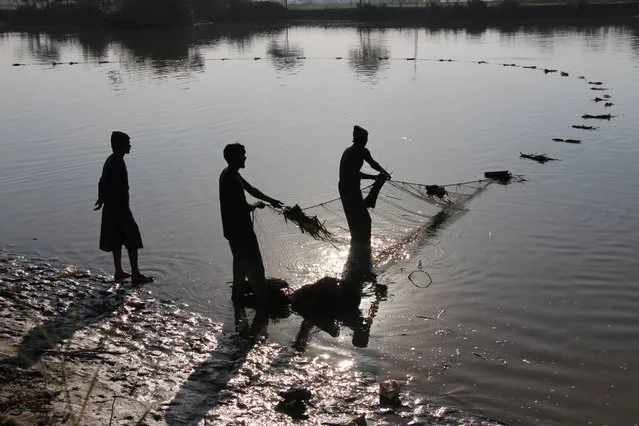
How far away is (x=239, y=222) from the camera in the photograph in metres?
6.34

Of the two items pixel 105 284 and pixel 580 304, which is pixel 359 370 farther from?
pixel 105 284

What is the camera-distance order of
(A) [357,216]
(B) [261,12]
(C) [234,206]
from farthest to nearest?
(B) [261,12] < (A) [357,216] < (C) [234,206]

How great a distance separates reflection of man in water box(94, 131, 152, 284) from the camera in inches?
274

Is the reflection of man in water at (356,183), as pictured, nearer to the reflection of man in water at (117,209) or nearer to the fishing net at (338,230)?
the fishing net at (338,230)

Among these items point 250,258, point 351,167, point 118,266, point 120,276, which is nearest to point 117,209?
point 118,266

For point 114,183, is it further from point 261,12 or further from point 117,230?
point 261,12

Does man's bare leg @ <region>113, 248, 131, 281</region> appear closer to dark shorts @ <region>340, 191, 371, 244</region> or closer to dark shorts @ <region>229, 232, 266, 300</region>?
dark shorts @ <region>229, 232, 266, 300</region>

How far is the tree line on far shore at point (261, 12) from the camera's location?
5734cm

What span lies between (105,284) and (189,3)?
6633 cm

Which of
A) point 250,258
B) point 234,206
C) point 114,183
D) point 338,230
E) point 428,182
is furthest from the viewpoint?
point 428,182

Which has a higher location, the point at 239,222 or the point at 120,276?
the point at 239,222

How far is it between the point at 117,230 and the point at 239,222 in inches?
68.0

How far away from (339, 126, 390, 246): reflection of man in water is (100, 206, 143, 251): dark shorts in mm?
2567

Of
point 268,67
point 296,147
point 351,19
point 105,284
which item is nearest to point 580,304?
point 105,284
